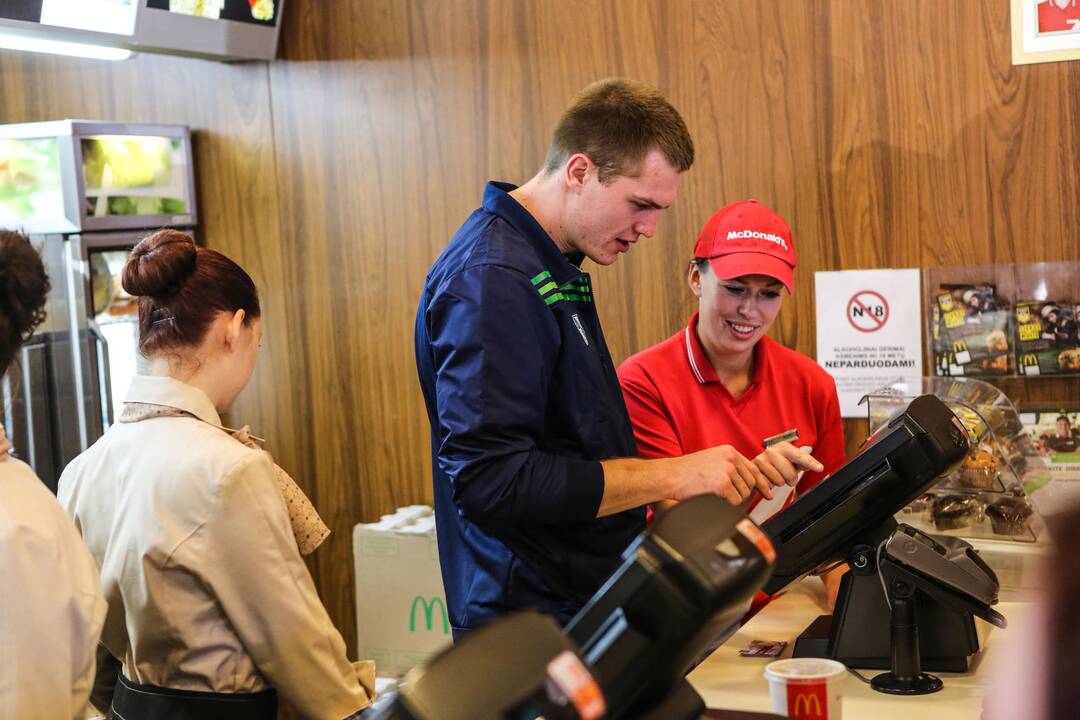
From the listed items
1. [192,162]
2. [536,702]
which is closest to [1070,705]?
[536,702]

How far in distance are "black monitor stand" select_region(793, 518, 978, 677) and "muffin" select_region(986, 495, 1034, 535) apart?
61 cm

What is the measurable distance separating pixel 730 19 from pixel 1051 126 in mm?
960

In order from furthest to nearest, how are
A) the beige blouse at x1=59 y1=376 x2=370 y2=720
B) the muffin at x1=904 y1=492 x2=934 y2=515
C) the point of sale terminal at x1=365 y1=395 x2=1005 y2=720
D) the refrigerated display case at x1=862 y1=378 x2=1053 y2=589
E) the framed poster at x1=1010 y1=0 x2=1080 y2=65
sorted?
the framed poster at x1=1010 y1=0 x2=1080 y2=65 < the muffin at x1=904 y1=492 x2=934 y2=515 < the refrigerated display case at x1=862 y1=378 x2=1053 y2=589 < the beige blouse at x1=59 y1=376 x2=370 y2=720 < the point of sale terminal at x1=365 y1=395 x2=1005 y2=720

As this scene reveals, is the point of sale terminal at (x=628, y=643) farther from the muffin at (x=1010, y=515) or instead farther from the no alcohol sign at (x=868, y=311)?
the no alcohol sign at (x=868, y=311)

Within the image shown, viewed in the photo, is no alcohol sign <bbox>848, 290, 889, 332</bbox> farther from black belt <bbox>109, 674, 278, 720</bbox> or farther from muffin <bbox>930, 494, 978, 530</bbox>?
black belt <bbox>109, 674, 278, 720</bbox>

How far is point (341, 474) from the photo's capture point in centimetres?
407

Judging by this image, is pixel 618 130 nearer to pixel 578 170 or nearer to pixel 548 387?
pixel 578 170

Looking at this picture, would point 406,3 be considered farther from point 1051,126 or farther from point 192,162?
point 1051,126

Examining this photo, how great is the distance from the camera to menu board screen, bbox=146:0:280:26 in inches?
142

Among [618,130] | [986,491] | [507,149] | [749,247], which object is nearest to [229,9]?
[507,149]

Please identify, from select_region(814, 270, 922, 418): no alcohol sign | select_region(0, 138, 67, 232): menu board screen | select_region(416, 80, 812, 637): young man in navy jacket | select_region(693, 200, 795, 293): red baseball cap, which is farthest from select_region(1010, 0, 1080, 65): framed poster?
select_region(0, 138, 67, 232): menu board screen

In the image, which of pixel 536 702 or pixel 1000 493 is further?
pixel 1000 493

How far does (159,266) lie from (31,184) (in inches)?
Result: 77.7

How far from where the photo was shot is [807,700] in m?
1.40
